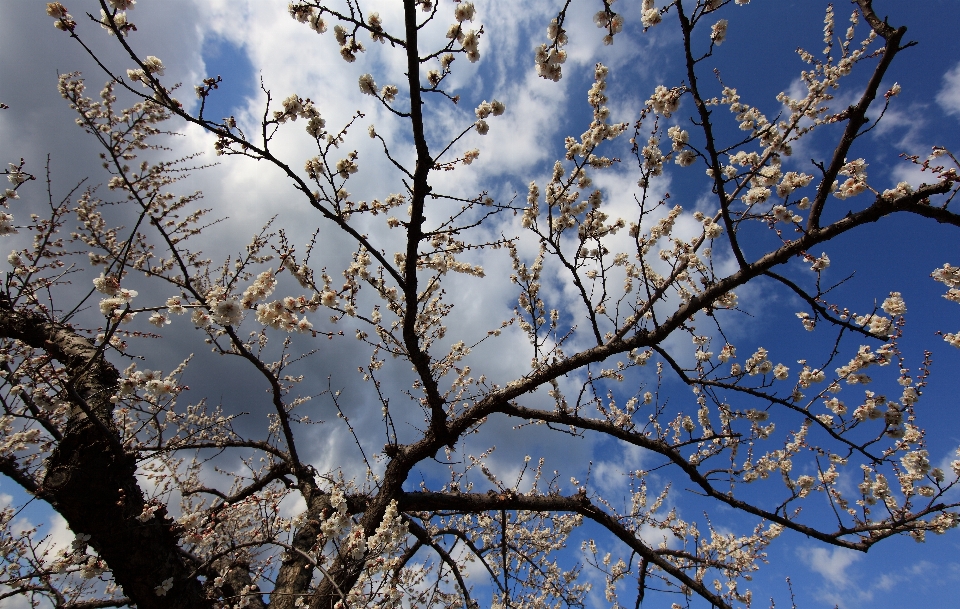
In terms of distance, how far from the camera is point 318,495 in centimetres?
546

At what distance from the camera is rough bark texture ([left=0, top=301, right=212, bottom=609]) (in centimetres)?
341

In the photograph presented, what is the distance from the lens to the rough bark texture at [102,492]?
341 cm

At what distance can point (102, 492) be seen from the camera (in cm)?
347

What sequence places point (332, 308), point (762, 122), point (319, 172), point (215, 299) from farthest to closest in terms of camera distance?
point (762, 122) < point (332, 308) < point (319, 172) < point (215, 299)

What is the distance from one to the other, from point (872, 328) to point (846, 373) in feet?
1.89

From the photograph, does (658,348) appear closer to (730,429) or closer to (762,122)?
(730,429)

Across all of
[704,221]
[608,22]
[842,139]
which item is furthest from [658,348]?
[608,22]

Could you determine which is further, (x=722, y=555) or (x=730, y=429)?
(x=722, y=555)

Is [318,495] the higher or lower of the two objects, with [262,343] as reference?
lower

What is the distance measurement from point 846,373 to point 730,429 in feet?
3.74

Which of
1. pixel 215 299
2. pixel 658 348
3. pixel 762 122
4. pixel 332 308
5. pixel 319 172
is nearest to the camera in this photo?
pixel 215 299

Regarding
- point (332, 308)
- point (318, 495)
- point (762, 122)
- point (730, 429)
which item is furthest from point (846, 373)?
point (318, 495)

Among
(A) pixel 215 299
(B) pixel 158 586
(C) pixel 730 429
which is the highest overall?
(C) pixel 730 429

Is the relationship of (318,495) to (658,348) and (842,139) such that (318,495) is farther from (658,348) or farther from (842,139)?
(842,139)
